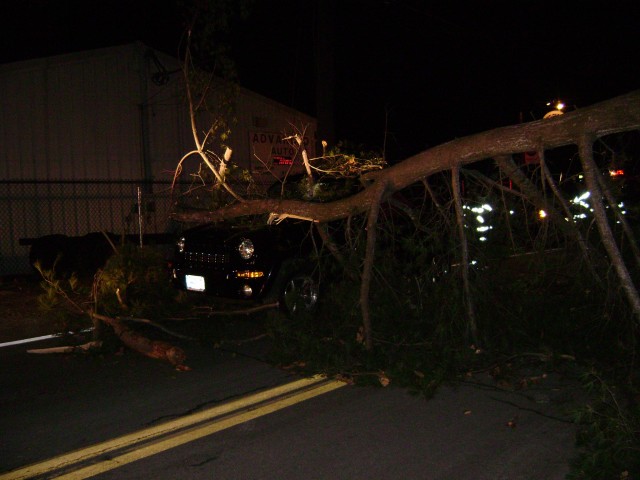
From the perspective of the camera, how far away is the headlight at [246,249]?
279 inches

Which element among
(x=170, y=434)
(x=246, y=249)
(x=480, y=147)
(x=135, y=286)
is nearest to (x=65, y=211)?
(x=135, y=286)

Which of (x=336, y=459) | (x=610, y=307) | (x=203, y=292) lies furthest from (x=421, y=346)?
(x=203, y=292)

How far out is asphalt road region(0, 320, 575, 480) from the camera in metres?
3.83

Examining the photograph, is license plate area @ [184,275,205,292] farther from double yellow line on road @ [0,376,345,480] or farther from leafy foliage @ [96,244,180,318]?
double yellow line on road @ [0,376,345,480]

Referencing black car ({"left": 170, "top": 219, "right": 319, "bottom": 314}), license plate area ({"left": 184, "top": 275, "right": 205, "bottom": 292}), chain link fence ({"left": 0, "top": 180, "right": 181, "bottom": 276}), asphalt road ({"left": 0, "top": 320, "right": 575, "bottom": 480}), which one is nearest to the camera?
asphalt road ({"left": 0, "top": 320, "right": 575, "bottom": 480})

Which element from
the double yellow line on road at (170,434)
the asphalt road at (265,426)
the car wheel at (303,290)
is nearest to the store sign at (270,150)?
the car wheel at (303,290)

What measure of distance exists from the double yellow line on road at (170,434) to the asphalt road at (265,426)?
0.05 ft

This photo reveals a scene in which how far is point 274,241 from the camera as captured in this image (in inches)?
287

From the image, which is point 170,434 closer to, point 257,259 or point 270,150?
point 257,259

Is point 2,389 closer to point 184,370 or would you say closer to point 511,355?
point 184,370

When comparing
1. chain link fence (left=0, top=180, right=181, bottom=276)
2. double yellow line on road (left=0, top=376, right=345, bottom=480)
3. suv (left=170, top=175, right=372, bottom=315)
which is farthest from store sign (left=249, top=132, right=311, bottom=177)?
double yellow line on road (left=0, top=376, right=345, bottom=480)

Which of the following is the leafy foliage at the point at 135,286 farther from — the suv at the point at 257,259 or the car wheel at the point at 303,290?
the car wheel at the point at 303,290

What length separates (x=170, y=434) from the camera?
4.38 meters

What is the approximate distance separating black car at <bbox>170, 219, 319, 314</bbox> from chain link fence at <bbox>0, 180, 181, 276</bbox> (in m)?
4.12
